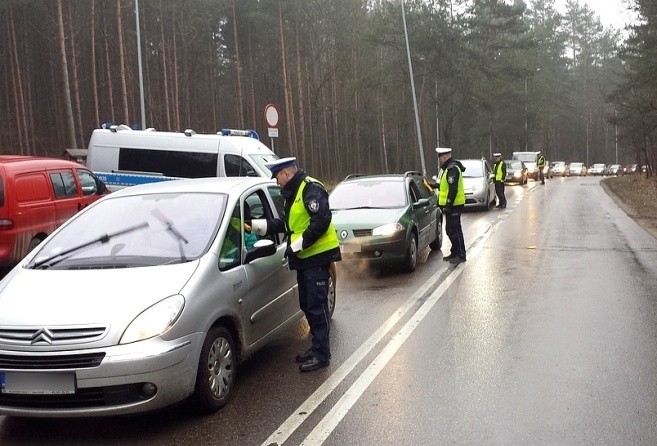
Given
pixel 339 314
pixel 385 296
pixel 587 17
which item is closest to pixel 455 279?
pixel 385 296

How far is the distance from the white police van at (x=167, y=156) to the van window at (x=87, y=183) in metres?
3.77

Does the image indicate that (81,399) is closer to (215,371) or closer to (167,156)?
(215,371)

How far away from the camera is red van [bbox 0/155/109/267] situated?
9.80 metres

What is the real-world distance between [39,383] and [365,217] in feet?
22.8

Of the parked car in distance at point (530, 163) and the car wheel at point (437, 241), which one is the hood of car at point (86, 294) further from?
the parked car in distance at point (530, 163)

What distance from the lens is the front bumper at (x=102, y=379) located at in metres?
4.13

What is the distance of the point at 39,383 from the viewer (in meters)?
4.16

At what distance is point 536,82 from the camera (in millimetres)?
69375

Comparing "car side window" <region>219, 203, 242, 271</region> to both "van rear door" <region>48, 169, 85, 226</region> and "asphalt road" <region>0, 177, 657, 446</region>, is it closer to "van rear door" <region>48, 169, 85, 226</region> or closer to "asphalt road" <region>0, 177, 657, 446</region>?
"asphalt road" <region>0, 177, 657, 446</region>

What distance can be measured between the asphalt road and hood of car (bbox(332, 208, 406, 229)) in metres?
0.87

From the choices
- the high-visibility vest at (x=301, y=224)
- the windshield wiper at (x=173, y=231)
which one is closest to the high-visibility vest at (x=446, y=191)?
the high-visibility vest at (x=301, y=224)

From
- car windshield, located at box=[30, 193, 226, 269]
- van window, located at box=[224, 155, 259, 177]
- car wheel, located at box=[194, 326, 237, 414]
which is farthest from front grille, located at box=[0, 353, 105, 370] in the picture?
van window, located at box=[224, 155, 259, 177]

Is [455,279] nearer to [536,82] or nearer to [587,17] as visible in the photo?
[536,82]

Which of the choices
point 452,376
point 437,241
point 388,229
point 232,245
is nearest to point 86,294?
point 232,245
